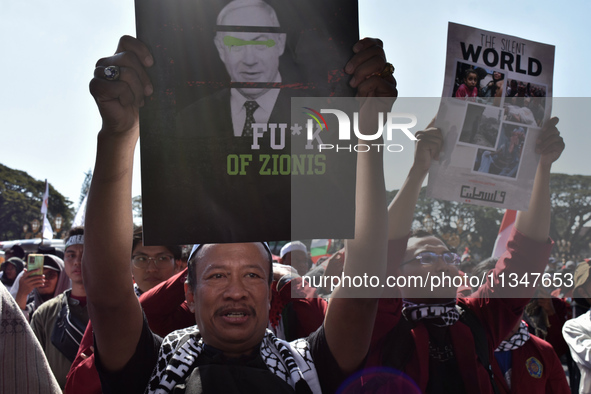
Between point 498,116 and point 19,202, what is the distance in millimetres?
47353

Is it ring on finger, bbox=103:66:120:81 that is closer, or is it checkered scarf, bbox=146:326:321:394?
ring on finger, bbox=103:66:120:81

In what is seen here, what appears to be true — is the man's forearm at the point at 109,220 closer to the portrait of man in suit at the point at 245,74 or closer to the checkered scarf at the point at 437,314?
the portrait of man in suit at the point at 245,74

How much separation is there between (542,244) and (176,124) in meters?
2.00

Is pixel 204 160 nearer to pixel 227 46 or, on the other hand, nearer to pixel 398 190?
pixel 227 46

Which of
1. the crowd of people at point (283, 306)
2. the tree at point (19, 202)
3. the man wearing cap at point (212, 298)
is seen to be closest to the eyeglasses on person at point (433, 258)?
the crowd of people at point (283, 306)

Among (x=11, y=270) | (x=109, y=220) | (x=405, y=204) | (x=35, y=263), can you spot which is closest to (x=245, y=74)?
(x=109, y=220)

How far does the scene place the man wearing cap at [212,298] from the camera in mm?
1512

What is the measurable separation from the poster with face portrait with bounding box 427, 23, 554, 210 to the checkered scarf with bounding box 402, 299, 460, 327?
75 centimetres

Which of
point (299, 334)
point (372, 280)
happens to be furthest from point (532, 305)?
point (372, 280)

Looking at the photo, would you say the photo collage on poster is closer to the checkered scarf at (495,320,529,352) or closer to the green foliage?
the green foliage

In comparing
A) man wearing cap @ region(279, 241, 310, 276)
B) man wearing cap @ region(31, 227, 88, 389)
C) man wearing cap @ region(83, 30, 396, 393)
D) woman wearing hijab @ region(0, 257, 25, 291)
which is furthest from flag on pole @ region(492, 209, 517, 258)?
woman wearing hijab @ region(0, 257, 25, 291)

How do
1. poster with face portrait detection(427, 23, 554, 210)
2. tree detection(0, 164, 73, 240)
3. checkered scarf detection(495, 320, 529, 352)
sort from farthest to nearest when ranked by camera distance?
1. tree detection(0, 164, 73, 240)
2. checkered scarf detection(495, 320, 529, 352)
3. poster with face portrait detection(427, 23, 554, 210)

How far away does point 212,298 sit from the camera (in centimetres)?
177

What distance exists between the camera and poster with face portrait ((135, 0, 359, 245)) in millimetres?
1492
